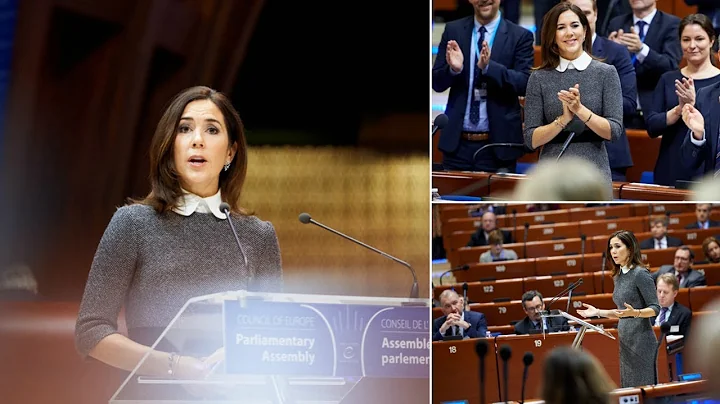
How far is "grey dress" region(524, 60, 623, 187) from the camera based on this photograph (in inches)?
188

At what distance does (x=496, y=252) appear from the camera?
15.9 feet

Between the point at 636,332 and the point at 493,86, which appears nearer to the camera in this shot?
the point at 636,332

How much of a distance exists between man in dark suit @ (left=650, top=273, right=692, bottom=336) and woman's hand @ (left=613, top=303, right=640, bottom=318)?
83 millimetres

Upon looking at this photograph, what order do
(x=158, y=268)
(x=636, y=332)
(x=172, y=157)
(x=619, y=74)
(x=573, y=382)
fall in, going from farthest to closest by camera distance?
(x=619, y=74) → (x=636, y=332) → (x=172, y=157) → (x=158, y=268) → (x=573, y=382)

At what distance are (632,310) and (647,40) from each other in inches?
48.9

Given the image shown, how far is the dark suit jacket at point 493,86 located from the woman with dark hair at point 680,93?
629 mm

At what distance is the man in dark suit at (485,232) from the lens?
4852mm

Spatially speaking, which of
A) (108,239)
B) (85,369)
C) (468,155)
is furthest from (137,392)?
(468,155)

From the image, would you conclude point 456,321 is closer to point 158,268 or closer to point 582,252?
point 582,252

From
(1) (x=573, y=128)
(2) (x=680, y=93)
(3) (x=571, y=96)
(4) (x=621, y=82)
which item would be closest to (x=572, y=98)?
(3) (x=571, y=96)

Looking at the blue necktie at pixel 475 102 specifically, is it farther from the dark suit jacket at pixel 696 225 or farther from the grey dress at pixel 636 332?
the dark suit jacket at pixel 696 225

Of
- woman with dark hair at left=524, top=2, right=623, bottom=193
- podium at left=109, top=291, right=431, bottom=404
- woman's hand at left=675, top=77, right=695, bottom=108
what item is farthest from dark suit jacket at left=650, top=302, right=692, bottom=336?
podium at left=109, top=291, right=431, bottom=404

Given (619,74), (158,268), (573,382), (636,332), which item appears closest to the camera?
(573,382)

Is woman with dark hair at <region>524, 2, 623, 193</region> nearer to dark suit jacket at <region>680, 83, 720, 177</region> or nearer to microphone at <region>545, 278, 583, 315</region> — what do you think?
dark suit jacket at <region>680, 83, 720, 177</region>
